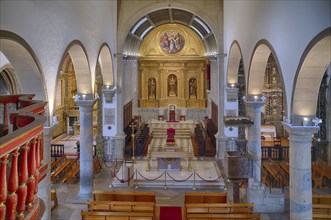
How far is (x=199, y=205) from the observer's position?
12.1 meters

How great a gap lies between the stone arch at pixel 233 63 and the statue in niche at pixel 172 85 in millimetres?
13636

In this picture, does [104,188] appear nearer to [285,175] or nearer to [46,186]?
Result: [46,186]

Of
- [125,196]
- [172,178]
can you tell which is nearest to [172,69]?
[172,178]

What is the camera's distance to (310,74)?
979 cm

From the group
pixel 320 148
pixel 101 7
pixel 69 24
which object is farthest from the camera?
pixel 320 148

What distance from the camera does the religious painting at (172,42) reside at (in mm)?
32562

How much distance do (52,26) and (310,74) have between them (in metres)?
6.99

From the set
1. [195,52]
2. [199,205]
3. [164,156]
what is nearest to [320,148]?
[164,156]

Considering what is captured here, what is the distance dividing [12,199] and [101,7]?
14638 millimetres

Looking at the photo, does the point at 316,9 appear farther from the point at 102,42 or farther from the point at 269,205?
the point at 102,42

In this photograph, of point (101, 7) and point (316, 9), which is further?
point (101, 7)

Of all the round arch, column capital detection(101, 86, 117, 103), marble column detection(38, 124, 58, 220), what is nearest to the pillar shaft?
marble column detection(38, 124, 58, 220)

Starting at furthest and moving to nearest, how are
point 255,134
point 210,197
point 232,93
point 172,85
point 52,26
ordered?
1. point 172,85
2. point 232,93
3. point 255,134
4. point 210,197
5. point 52,26

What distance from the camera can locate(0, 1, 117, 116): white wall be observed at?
953cm
